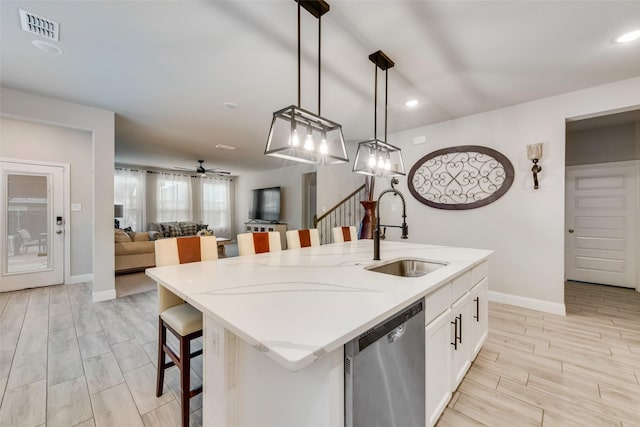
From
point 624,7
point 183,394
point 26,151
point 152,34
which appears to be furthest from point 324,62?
point 26,151

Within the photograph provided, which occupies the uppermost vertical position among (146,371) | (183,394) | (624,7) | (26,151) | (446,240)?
(624,7)

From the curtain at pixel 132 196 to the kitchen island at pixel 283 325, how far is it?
287 inches

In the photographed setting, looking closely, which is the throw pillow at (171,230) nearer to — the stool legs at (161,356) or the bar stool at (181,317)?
the bar stool at (181,317)

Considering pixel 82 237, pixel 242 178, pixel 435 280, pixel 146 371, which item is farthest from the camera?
pixel 242 178

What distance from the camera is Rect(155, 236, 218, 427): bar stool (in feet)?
4.72

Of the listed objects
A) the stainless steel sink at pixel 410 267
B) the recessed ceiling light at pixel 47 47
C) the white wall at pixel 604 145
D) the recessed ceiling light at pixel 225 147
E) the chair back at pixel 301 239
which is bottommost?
the stainless steel sink at pixel 410 267

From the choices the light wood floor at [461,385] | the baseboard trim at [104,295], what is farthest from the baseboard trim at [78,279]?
the baseboard trim at [104,295]

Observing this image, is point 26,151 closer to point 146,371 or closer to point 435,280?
point 146,371

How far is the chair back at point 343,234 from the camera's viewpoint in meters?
3.14

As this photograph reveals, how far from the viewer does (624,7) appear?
5.70ft

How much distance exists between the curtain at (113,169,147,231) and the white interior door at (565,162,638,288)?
32.2 ft

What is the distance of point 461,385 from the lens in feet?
5.98

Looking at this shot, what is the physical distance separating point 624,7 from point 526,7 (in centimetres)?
63

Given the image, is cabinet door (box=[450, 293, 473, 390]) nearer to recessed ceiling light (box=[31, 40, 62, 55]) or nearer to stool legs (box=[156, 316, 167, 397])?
stool legs (box=[156, 316, 167, 397])
